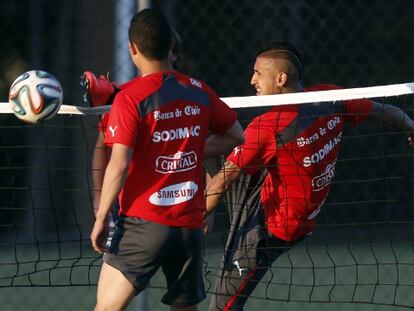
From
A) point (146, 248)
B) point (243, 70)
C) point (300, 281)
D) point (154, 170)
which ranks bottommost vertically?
point (300, 281)

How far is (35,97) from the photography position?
17.0ft

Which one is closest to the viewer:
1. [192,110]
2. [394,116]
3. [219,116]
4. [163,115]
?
[163,115]

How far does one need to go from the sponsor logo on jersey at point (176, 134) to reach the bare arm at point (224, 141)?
0.95 ft

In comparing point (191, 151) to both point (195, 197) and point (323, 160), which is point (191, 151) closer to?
point (195, 197)

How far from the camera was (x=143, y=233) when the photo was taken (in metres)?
4.84

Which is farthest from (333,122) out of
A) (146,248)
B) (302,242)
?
(302,242)

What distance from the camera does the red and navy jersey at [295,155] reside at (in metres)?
5.60

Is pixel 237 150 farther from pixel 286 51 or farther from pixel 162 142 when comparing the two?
pixel 162 142

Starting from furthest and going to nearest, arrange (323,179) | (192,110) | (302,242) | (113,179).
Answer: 1. (302,242)
2. (323,179)
3. (192,110)
4. (113,179)

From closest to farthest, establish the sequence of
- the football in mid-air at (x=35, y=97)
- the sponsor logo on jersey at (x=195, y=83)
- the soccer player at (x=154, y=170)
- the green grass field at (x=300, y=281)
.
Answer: the soccer player at (x=154, y=170) < the sponsor logo on jersey at (x=195, y=83) < the football in mid-air at (x=35, y=97) < the green grass field at (x=300, y=281)

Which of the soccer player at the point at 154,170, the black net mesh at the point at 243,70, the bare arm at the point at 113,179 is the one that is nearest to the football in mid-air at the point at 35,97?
the soccer player at the point at 154,170

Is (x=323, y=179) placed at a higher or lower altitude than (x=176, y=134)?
lower

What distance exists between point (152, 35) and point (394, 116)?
1.60m

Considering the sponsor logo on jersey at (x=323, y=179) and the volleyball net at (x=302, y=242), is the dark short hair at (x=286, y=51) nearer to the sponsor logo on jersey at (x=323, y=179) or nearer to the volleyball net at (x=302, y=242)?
the sponsor logo on jersey at (x=323, y=179)
